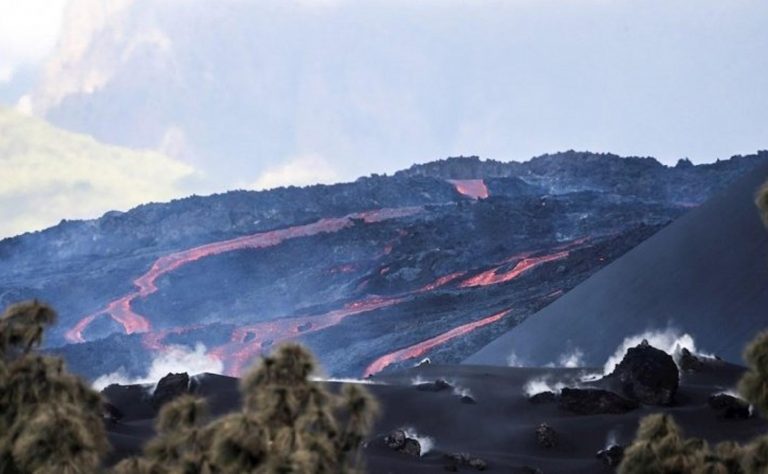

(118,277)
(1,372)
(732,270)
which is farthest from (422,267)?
(1,372)

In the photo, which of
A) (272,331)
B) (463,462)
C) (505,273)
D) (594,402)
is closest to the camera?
(463,462)

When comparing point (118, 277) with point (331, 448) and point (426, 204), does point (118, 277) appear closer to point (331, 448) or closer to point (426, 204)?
point (426, 204)

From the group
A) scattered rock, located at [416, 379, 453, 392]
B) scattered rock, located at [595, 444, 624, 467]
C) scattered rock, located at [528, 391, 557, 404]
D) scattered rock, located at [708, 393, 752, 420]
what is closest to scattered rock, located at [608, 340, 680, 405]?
scattered rock, located at [708, 393, 752, 420]

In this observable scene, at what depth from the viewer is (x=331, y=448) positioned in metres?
19.0

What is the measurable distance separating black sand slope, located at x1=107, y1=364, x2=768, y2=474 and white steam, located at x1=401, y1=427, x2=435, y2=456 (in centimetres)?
18

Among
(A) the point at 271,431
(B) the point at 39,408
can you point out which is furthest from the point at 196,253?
(A) the point at 271,431

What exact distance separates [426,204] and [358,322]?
→ 70.2 metres

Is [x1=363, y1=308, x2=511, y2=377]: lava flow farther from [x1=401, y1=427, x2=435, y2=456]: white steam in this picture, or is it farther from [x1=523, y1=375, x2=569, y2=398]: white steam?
[x1=401, y1=427, x2=435, y2=456]: white steam

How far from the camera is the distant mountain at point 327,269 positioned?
119312mm

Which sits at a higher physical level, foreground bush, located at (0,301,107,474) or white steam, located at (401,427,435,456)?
foreground bush, located at (0,301,107,474)

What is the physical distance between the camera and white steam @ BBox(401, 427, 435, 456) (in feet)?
163

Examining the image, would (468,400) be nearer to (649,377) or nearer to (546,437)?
(546,437)

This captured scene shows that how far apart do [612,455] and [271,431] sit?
90.2 feet

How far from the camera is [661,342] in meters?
70.6
